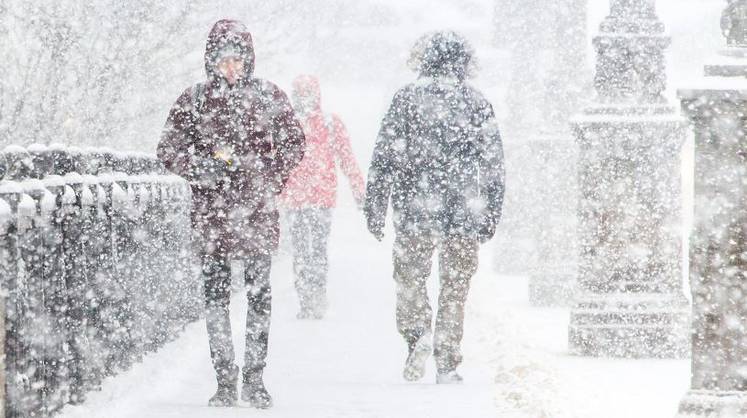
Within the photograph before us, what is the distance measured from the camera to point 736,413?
605 centimetres

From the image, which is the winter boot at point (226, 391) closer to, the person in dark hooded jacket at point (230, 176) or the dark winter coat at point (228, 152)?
the person in dark hooded jacket at point (230, 176)

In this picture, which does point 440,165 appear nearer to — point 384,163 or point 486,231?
point 384,163

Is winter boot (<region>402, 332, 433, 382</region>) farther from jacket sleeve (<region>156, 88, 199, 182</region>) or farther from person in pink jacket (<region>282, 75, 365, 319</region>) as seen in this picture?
person in pink jacket (<region>282, 75, 365, 319</region>)

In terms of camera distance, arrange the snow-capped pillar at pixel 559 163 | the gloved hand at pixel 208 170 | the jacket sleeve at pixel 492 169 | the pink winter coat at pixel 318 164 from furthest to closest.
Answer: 1. the snow-capped pillar at pixel 559 163
2. the pink winter coat at pixel 318 164
3. the jacket sleeve at pixel 492 169
4. the gloved hand at pixel 208 170

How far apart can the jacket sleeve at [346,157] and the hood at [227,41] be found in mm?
4588

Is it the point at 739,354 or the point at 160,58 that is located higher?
the point at 160,58

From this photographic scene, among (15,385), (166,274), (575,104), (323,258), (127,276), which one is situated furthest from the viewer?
(575,104)

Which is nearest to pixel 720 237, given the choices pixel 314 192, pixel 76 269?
pixel 76 269

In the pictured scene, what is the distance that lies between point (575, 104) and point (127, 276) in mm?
7354

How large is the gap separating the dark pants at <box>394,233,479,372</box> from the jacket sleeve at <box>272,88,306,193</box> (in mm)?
1124

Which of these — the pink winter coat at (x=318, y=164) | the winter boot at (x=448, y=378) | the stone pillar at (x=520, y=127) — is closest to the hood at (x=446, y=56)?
the winter boot at (x=448, y=378)

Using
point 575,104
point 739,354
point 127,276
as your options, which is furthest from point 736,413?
point 575,104

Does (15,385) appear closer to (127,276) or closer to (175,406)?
(175,406)

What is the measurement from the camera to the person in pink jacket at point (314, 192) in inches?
468
